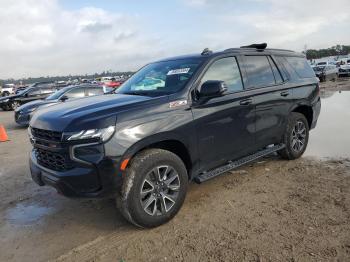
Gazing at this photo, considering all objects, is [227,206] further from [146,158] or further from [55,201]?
[55,201]

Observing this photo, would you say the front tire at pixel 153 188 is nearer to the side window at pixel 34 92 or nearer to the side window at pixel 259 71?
the side window at pixel 259 71

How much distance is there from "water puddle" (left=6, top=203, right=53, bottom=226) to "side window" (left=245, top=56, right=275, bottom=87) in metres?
3.48

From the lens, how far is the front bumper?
3441 millimetres

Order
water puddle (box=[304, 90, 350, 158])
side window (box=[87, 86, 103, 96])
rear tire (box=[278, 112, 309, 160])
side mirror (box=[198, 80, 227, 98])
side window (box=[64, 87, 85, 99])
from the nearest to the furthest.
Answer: side mirror (box=[198, 80, 227, 98])
rear tire (box=[278, 112, 309, 160])
water puddle (box=[304, 90, 350, 158])
side window (box=[64, 87, 85, 99])
side window (box=[87, 86, 103, 96])

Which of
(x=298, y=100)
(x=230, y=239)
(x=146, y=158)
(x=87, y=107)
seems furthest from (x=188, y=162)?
(x=298, y=100)

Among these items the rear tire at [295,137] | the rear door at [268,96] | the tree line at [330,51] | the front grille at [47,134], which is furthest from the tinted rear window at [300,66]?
the tree line at [330,51]

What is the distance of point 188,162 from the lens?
4258 millimetres

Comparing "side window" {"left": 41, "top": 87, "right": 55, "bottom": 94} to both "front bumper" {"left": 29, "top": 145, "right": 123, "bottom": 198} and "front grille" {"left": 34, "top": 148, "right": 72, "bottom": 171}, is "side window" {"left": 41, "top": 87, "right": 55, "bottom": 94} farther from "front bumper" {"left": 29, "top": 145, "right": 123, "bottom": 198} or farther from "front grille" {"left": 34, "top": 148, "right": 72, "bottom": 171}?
"front bumper" {"left": 29, "top": 145, "right": 123, "bottom": 198}

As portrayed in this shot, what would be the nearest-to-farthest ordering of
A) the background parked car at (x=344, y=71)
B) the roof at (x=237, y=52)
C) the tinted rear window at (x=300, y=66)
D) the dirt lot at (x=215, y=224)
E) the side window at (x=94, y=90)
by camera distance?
Answer: the dirt lot at (x=215, y=224)
the roof at (x=237, y=52)
the tinted rear window at (x=300, y=66)
the side window at (x=94, y=90)
the background parked car at (x=344, y=71)

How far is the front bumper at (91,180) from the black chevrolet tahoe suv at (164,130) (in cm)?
1

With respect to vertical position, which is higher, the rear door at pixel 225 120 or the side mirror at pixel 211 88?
the side mirror at pixel 211 88

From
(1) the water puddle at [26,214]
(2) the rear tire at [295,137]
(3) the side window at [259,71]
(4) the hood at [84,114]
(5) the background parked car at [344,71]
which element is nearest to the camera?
(4) the hood at [84,114]

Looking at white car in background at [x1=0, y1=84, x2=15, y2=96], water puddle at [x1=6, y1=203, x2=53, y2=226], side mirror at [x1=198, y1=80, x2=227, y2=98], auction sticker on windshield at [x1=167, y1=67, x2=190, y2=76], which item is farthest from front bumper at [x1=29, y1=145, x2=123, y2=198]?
white car in background at [x1=0, y1=84, x2=15, y2=96]

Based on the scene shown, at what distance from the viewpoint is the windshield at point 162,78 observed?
4.37 m
